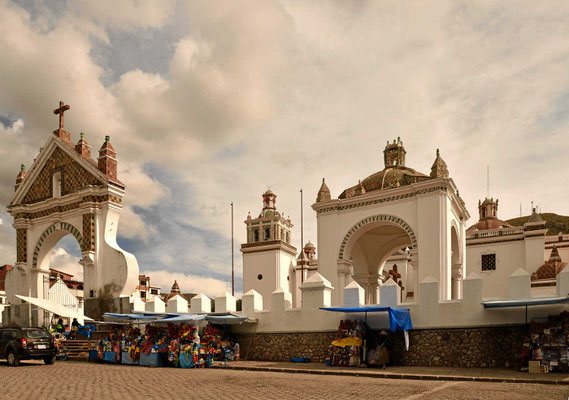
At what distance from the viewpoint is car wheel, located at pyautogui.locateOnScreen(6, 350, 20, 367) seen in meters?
14.6

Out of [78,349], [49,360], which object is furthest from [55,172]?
[49,360]

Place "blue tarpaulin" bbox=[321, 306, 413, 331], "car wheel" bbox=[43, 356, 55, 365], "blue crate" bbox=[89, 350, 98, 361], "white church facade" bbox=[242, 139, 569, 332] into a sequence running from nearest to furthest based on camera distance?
"blue tarpaulin" bbox=[321, 306, 413, 331] → "white church facade" bbox=[242, 139, 569, 332] → "car wheel" bbox=[43, 356, 55, 365] → "blue crate" bbox=[89, 350, 98, 361]

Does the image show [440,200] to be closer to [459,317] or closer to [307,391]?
[459,317]

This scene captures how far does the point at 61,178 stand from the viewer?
79.6 ft

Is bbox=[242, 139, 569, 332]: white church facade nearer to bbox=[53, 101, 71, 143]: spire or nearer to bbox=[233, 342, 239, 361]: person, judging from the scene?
bbox=[233, 342, 239, 361]: person

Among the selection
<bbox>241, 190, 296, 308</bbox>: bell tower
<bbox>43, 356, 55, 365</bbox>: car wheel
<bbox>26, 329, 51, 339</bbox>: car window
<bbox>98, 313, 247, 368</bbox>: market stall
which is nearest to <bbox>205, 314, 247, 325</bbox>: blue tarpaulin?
<bbox>98, 313, 247, 368</bbox>: market stall

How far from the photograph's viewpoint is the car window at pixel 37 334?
15.0m

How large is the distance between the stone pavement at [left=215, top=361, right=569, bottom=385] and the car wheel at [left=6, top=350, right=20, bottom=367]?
6058 mm

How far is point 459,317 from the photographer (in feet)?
46.0

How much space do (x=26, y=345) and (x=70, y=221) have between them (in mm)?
9825

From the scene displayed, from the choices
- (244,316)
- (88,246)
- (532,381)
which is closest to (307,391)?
(532,381)

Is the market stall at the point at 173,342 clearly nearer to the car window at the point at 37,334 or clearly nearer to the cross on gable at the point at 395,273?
the car window at the point at 37,334

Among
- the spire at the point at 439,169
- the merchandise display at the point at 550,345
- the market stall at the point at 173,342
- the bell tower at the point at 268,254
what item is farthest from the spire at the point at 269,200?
the merchandise display at the point at 550,345

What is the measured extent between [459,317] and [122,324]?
12.5 m
